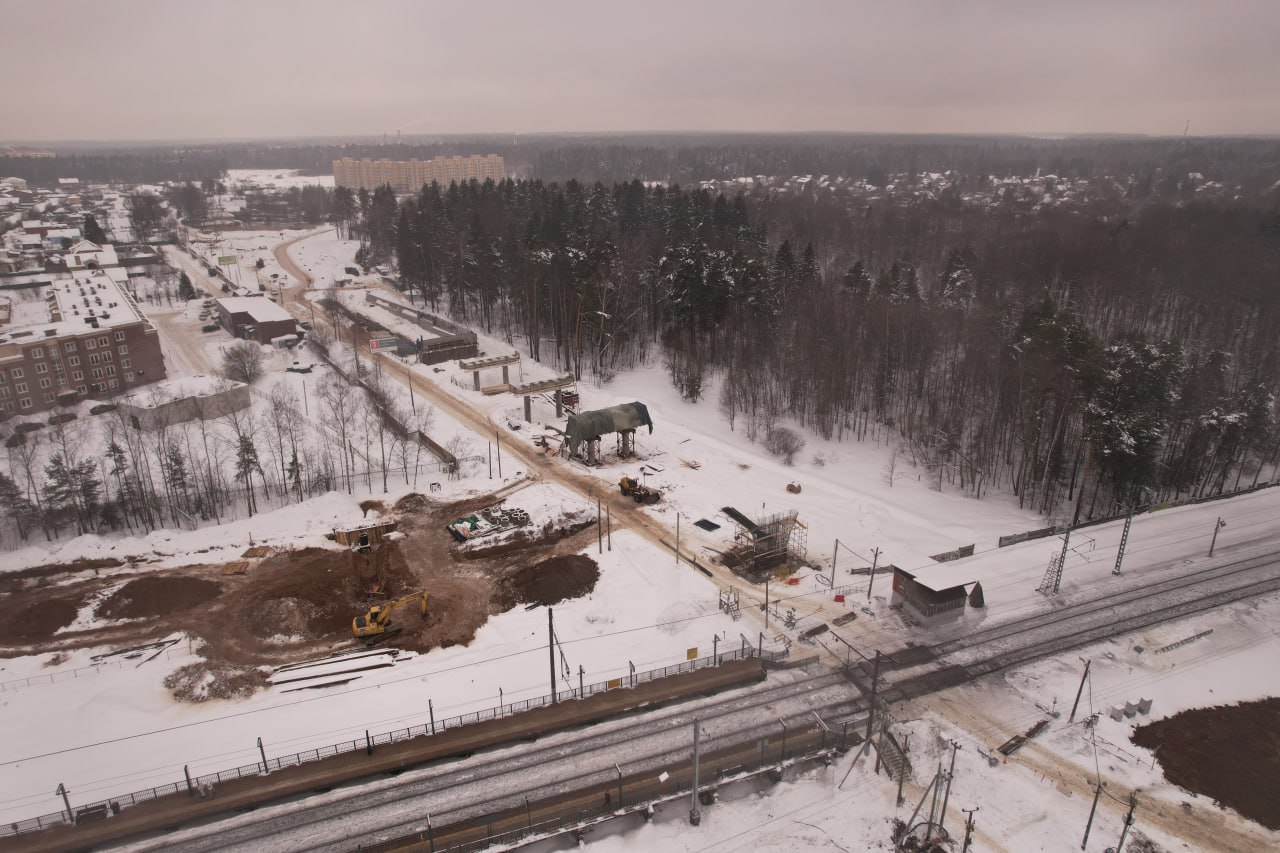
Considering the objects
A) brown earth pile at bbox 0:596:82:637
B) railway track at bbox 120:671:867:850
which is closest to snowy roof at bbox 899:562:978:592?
railway track at bbox 120:671:867:850

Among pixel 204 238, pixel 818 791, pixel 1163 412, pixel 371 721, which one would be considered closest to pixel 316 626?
pixel 371 721

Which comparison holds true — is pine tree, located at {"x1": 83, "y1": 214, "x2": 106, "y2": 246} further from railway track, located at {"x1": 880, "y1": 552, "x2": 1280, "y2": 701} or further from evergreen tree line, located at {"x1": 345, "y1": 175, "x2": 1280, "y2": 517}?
railway track, located at {"x1": 880, "y1": 552, "x2": 1280, "y2": 701}

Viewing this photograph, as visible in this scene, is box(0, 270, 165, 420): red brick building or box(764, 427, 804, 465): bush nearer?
box(764, 427, 804, 465): bush

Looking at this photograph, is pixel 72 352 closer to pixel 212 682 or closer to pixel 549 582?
pixel 212 682

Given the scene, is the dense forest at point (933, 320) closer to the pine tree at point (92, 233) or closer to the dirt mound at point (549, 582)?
the dirt mound at point (549, 582)

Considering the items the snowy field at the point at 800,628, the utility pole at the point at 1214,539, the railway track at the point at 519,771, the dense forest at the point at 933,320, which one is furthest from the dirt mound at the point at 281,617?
the utility pole at the point at 1214,539

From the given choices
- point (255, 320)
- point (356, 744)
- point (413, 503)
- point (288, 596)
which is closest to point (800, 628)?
point (356, 744)
